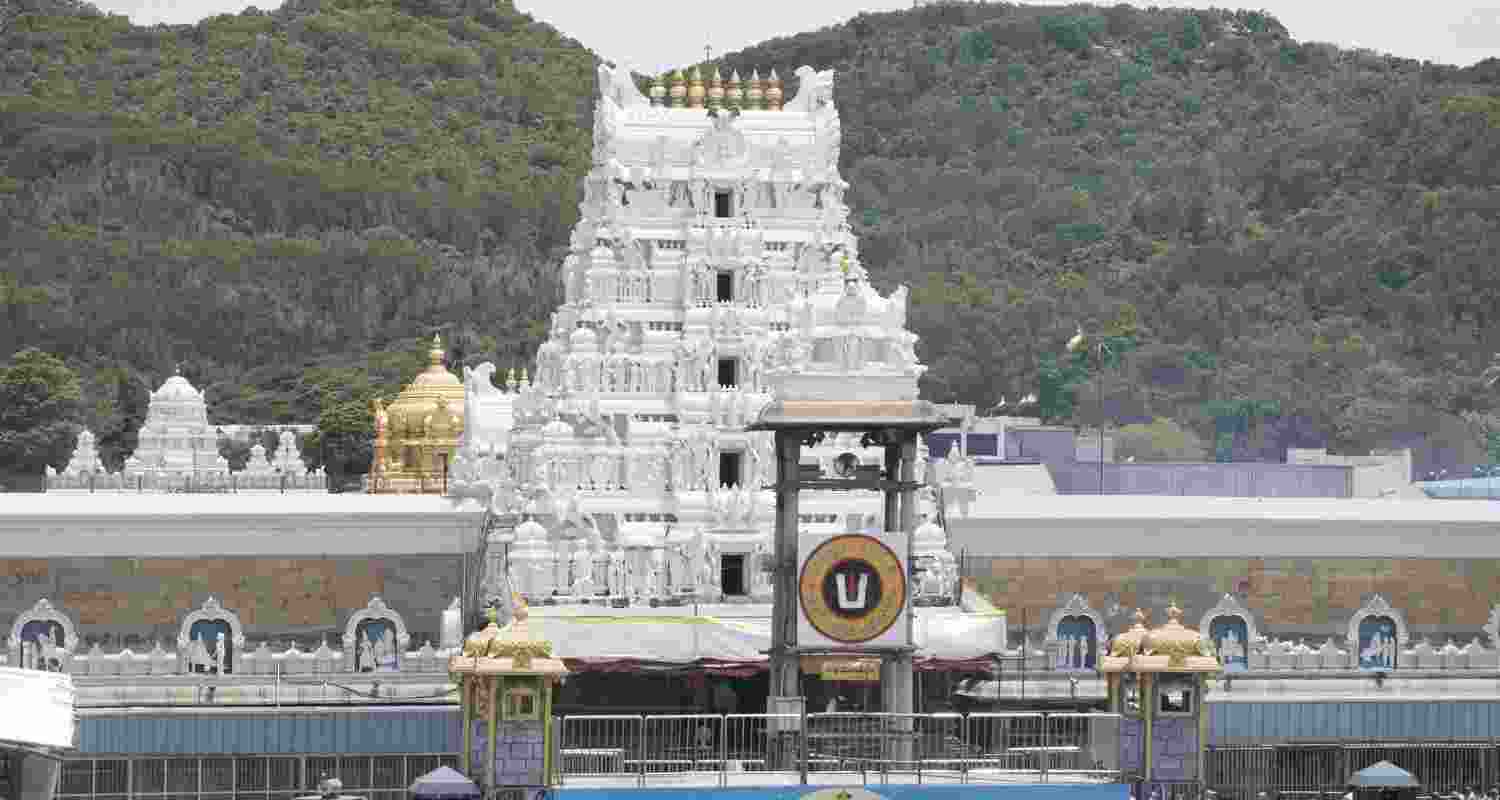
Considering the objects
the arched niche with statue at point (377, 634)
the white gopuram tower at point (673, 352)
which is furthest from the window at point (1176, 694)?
the arched niche with statue at point (377, 634)

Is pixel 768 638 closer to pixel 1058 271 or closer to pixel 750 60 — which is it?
pixel 1058 271

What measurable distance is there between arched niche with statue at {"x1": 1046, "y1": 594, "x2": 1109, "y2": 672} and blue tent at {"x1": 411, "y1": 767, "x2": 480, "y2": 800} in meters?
25.1

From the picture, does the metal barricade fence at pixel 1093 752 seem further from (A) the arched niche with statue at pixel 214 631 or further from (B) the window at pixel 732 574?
(A) the arched niche with statue at pixel 214 631

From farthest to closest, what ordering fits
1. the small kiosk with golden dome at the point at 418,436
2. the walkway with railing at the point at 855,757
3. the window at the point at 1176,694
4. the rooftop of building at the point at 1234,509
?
the small kiosk with golden dome at the point at 418,436 < the rooftop of building at the point at 1234,509 < the window at the point at 1176,694 < the walkway with railing at the point at 855,757

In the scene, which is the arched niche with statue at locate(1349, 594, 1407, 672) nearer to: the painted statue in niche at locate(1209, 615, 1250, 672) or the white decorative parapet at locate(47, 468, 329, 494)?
the painted statue in niche at locate(1209, 615, 1250, 672)

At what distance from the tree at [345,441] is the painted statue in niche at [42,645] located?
165 ft

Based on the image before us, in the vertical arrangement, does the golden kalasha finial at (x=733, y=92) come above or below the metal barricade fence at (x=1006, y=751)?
above

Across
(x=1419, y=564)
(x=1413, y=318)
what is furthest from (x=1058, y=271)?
(x=1419, y=564)

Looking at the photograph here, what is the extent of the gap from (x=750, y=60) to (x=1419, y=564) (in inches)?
4149

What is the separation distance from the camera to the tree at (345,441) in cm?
12425

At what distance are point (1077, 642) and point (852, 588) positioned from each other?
2130 cm

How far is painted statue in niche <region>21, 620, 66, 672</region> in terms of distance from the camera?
66375 mm

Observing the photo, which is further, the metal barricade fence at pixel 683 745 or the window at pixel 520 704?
the metal barricade fence at pixel 683 745

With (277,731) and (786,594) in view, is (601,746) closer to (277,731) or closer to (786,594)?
(786,594)
